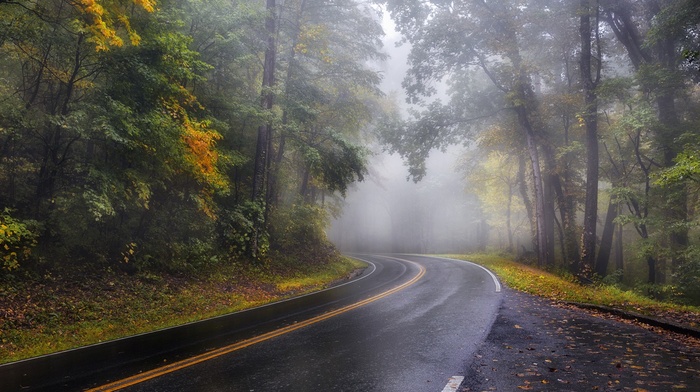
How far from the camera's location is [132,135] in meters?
10.4

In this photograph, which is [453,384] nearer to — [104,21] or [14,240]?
[14,240]

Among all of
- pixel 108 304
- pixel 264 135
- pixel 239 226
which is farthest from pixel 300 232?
pixel 108 304

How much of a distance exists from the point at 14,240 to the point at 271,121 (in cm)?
955

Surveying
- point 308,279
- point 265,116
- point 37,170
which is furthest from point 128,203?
point 308,279

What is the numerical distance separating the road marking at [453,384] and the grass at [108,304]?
752 cm

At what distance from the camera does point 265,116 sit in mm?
15664

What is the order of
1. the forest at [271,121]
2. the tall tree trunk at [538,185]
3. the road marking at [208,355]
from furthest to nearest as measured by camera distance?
the tall tree trunk at [538,185] → the forest at [271,121] → the road marking at [208,355]

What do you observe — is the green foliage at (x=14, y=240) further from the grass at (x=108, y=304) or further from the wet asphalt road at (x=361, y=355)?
the wet asphalt road at (x=361, y=355)

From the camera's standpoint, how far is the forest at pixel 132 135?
977cm

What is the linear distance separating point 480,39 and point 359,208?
156 ft

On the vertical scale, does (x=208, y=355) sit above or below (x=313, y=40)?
below

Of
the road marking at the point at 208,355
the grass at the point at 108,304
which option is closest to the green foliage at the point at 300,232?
the grass at the point at 108,304

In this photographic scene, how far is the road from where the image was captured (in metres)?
5.35

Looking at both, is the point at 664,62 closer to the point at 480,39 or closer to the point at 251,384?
the point at 480,39
